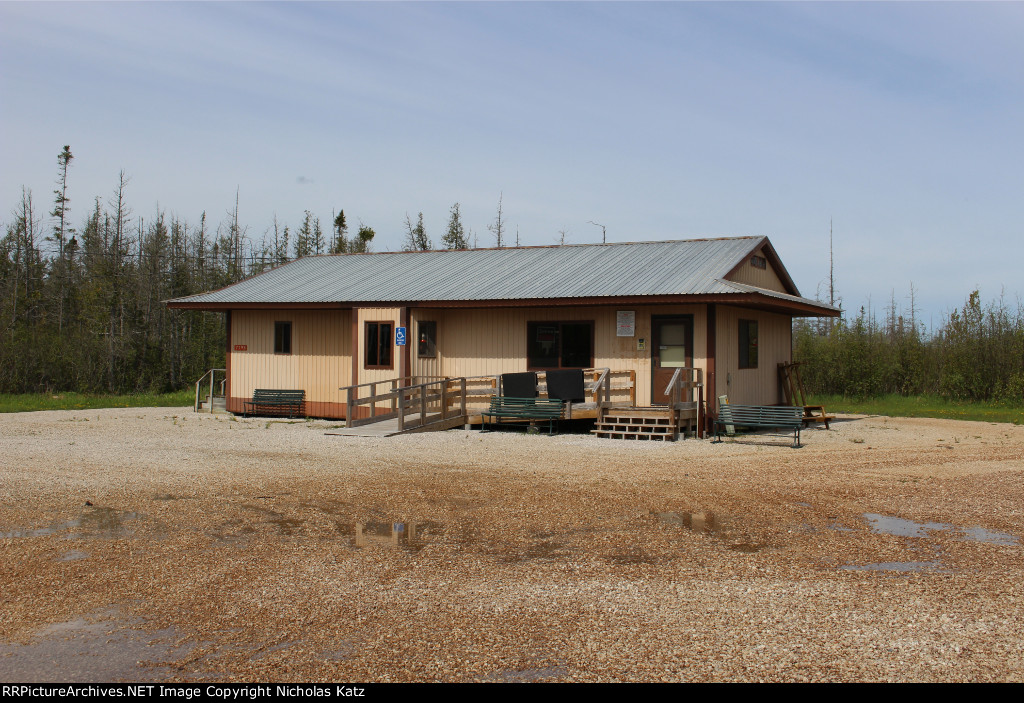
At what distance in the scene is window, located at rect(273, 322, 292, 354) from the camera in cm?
2200

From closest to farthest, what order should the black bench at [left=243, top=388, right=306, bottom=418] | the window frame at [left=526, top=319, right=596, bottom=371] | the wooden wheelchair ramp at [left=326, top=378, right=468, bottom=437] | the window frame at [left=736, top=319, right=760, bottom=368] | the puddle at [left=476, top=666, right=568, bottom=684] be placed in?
the puddle at [left=476, top=666, right=568, bottom=684] < the wooden wheelchair ramp at [left=326, top=378, right=468, bottom=437] < the window frame at [left=526, top=319, right=596, bottom=371] < the window frame at [left=736, top=319, right=760, bottom=368] < the black bench at [left=243, top=388, right=306, bottom=418]

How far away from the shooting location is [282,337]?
2206cm

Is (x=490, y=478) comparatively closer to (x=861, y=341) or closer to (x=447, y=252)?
(x=447, y=252)

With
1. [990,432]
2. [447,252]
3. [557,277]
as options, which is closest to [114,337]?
[447,252]

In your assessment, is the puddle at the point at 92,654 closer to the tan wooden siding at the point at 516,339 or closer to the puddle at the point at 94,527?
the puddle at the point at 94,527

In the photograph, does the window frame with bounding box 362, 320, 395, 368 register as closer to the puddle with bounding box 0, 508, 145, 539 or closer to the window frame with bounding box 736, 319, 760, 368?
the window frame with bounding box 736, 319, 760, 368

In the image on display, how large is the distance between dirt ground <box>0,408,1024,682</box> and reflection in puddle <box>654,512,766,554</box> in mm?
36

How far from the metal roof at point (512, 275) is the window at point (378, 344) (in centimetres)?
64

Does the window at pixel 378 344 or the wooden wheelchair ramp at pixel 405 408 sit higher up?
the window at pixel 378 344

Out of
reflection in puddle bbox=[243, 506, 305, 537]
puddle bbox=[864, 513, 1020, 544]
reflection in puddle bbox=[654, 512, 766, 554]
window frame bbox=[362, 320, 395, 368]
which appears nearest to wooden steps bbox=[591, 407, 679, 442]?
window frame bbox=[362, 320, 395, 368]

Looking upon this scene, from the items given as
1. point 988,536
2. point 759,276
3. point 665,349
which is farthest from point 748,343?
point 988,536

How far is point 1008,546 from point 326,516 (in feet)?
21.0

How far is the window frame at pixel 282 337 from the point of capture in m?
22.0

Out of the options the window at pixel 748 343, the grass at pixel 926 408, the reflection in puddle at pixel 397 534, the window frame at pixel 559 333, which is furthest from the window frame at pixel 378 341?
the grass at pixel 926 408
